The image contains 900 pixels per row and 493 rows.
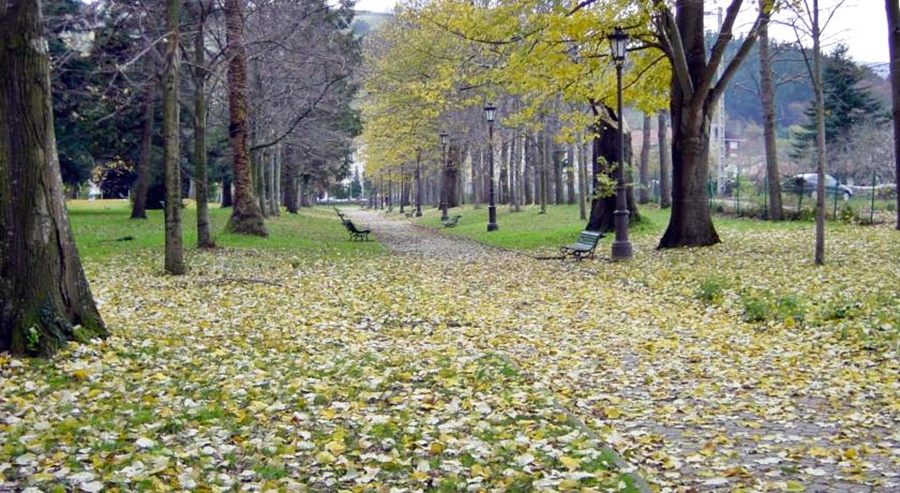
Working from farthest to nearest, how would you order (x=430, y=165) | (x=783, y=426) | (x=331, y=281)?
(x=430, y=165), (x=331, y=281), (x=783, y=426)

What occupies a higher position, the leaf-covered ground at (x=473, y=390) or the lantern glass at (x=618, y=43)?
the lantern glass at (x=618, y=43)

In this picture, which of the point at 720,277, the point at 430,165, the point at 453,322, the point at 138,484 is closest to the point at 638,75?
the point at 720,277

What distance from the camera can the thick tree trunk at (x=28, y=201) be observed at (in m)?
7.75

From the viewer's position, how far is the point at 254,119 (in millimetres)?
32375

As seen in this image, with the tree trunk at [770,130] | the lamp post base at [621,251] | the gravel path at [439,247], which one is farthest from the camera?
the tree trunk at [770,130]

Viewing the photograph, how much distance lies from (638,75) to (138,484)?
19.0m

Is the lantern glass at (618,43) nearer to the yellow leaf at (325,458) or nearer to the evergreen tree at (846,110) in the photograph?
the yellow leaf at (325,458)

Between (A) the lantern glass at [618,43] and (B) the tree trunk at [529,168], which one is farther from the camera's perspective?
(B) the tree trunk at [529,168]

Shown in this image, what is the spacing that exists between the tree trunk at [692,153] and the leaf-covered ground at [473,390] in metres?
6.08

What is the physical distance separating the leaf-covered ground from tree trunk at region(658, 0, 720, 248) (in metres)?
6.08

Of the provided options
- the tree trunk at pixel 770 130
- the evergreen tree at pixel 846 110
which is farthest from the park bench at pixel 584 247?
the evergreen tree at pixel 846 110

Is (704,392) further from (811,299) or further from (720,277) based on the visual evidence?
(720,277)

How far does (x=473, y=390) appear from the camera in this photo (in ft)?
23.3

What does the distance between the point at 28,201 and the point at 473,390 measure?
15.3 ft
